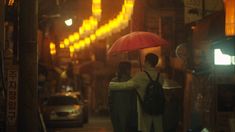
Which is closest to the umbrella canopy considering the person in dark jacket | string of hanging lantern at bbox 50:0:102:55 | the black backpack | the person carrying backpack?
the person in dark jacket

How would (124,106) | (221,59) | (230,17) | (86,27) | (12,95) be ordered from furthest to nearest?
1. (86,27)
2. (12,95)
3. (124,106)
4. (221,59)
5. (230,17)

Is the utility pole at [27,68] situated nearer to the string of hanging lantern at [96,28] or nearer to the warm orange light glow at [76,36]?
the string of hanging lantern at [96,28]

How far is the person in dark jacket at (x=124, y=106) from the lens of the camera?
10578 mm

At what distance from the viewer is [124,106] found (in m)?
10.6

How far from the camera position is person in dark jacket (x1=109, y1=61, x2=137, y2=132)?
10.6 m

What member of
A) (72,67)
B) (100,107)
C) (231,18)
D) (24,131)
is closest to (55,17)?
(24,131)

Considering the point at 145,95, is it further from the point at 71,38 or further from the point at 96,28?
the point at 71,38

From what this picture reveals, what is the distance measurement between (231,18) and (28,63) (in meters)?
3.71

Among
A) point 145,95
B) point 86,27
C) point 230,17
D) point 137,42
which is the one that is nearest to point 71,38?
point 86,27

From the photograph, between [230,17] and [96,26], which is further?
[96,26]

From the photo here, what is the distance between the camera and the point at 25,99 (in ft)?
29.4

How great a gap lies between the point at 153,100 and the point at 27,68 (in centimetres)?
235

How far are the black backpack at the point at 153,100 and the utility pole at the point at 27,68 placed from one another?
2022mm

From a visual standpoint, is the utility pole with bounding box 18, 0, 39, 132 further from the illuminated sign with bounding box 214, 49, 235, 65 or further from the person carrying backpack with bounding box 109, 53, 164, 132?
the illuminated sign with bounding box 214, 49, 235, 65
